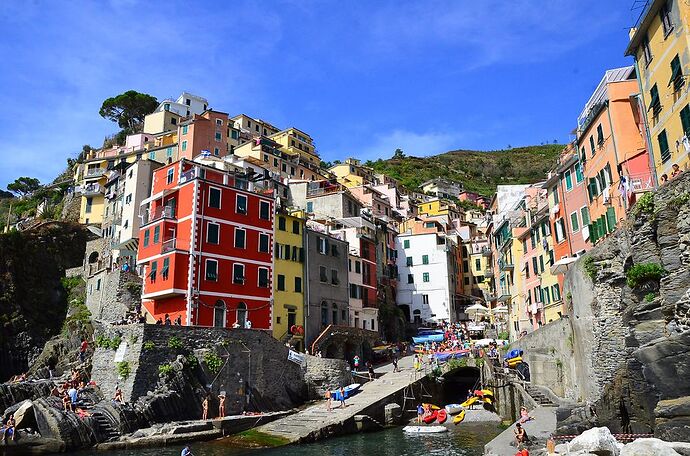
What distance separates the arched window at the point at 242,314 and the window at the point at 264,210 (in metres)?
8.33

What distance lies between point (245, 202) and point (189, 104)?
78530mm

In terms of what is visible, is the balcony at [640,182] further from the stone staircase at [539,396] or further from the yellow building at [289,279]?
the yellow building at [289,279]

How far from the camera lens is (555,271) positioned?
129 ft

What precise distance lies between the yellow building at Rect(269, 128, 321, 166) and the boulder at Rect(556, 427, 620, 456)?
8993cm

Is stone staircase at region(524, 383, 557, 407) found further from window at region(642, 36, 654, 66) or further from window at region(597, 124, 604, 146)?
window at region(642, 36, 654, 66)

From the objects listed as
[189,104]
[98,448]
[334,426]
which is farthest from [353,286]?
[189,104]

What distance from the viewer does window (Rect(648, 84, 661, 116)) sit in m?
28.2

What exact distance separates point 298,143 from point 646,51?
8736cm

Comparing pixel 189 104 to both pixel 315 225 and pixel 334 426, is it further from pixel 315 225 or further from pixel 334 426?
pixel 334 426

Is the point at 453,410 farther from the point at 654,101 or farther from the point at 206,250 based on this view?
the point at 654,101

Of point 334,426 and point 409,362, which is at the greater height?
point 409,362

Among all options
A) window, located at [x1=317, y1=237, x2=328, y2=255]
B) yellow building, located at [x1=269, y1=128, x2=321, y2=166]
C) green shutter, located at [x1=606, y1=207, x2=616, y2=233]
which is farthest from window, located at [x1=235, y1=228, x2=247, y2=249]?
yellow building, located at [x1=269, y1=128, x2=321, y2=166]

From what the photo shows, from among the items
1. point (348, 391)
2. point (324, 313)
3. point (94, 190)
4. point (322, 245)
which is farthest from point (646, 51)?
point (94, 190)

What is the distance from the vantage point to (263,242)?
164 feet
